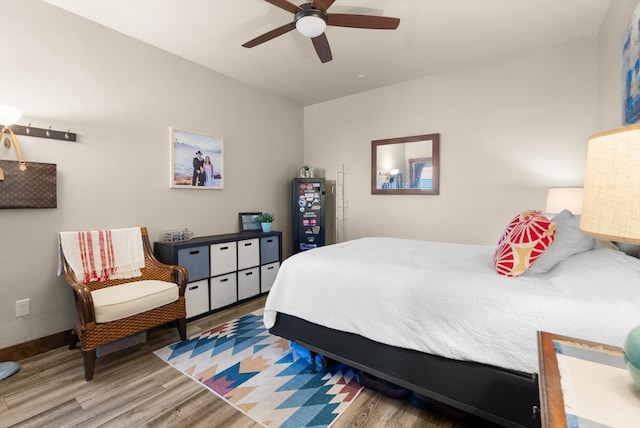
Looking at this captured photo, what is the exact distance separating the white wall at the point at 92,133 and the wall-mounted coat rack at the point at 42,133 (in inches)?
1.8

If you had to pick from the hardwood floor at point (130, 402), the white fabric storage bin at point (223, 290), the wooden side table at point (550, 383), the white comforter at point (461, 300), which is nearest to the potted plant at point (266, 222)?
the white fabric storage bin at point (223, 290)

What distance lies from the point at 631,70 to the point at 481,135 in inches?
67.0

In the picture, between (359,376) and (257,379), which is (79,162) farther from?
(359,376)

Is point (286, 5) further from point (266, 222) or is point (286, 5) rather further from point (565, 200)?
point (565, 200)

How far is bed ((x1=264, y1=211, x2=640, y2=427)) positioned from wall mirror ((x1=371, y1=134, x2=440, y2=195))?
187 centimetres

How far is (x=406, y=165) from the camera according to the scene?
4039 millimetres

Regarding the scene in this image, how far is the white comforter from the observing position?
1.23m

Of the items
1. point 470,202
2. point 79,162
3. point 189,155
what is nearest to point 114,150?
point 79,162

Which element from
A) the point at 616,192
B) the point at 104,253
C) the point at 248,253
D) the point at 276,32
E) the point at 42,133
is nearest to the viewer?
the point at 616,192

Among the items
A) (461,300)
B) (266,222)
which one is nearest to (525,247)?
(461,300)

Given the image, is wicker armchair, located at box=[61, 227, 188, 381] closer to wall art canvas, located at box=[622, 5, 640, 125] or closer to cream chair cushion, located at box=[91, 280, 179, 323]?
cream chair cushion, located at box=[91, 280, 179, 323]

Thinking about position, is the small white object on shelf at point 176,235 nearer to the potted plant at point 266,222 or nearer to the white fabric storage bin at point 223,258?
the white fabric storage bin at point 223,258

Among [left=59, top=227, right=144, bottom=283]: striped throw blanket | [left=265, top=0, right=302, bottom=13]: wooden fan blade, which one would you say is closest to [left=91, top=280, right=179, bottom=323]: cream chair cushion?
[left=59, top=227, right=144, bottom=283]: striped throw blanket

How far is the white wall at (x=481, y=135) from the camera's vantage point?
3.06m
